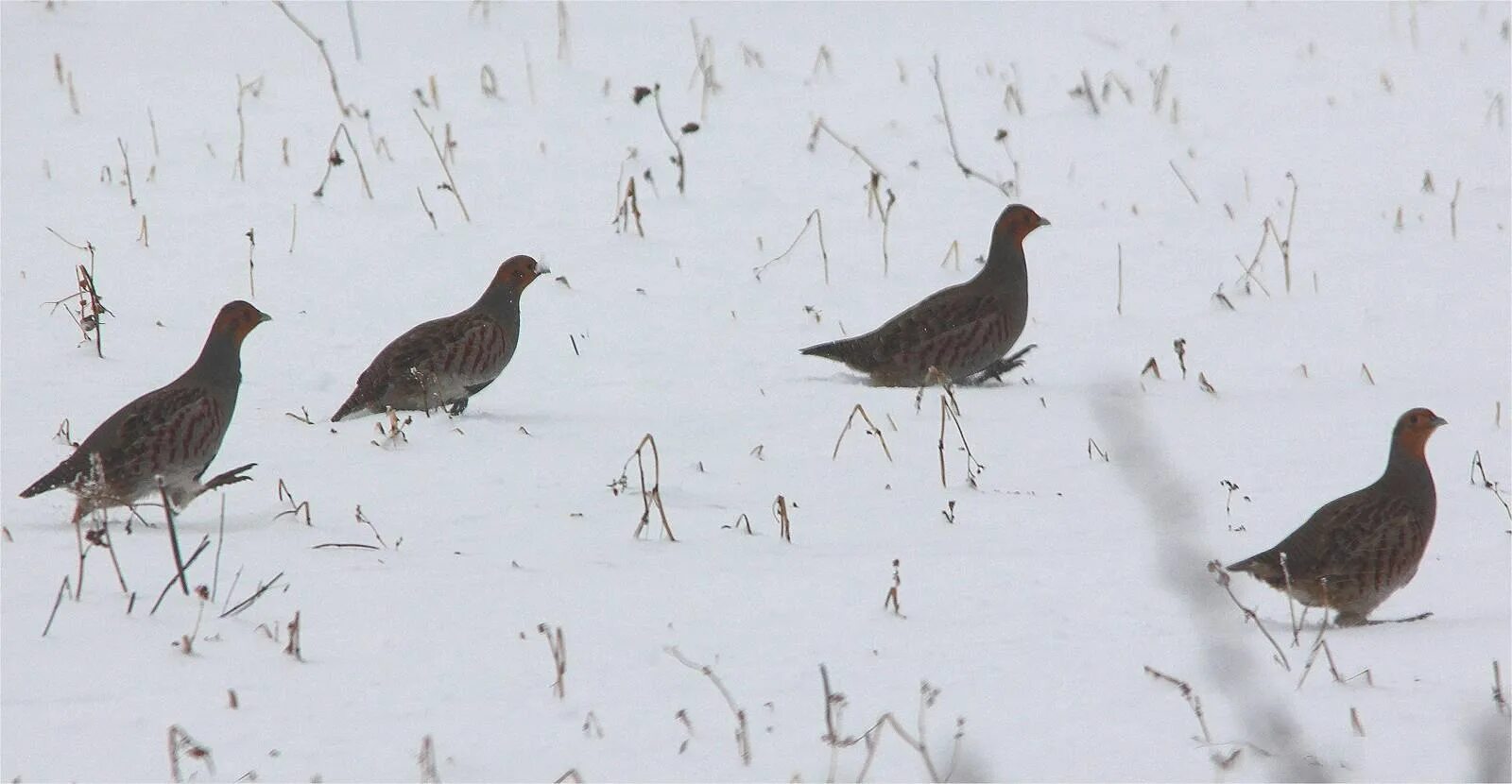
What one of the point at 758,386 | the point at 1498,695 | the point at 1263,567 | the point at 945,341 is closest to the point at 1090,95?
the point at 945,341

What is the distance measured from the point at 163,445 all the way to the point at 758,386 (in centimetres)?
290

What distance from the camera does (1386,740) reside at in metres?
3.38

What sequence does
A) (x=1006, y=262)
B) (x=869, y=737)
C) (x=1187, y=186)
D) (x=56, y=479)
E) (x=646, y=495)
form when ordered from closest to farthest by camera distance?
(x=869, y=737) → (x=56, y=479) → (x=646, y=495) → (x=1006, y=262) → (x=1187, y=186)

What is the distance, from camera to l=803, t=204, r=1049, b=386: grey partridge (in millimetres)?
7371

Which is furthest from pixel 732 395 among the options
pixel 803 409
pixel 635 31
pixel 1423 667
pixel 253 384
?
pixel 635 31

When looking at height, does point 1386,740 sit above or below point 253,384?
below

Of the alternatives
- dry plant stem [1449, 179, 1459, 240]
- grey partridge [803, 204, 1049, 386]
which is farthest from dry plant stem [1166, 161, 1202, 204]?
grey partridge [803, 204, 1049, 386]

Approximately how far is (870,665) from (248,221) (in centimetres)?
679

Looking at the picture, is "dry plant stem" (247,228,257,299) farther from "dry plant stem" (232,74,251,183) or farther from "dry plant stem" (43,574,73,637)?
"dry plant stem" (43,574,73,637)

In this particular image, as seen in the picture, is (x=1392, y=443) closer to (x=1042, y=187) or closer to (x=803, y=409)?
(x=803, y=409)

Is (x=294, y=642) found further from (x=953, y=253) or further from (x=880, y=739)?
(x=953, y=253)

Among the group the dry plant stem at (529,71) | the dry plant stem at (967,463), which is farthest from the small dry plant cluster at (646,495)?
the dry plant stem at (529,71)

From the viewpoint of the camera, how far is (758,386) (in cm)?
730

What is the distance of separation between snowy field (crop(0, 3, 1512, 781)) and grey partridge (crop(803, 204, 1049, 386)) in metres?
0.31
